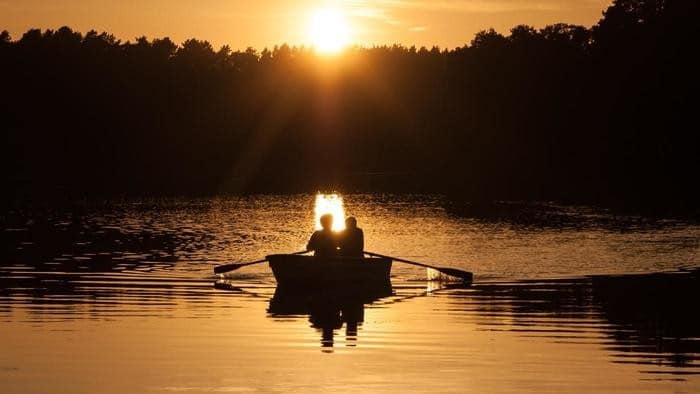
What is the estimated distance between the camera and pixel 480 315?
86.8 feet

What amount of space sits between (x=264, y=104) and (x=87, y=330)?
162 metres

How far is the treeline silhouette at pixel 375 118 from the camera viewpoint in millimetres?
113500

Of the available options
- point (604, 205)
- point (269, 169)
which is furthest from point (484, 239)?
point (269, 169)

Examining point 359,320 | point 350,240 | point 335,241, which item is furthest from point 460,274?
point 359,320

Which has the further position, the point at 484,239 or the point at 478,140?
the point at 478,140

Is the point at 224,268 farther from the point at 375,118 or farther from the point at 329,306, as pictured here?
the point at 375,118

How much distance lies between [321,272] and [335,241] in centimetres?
114

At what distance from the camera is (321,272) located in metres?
30.1

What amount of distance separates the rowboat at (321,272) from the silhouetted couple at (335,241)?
677 millimetres

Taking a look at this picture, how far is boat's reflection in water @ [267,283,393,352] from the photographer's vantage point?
24516 millimetres

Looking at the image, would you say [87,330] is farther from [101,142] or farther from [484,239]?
[101,142]

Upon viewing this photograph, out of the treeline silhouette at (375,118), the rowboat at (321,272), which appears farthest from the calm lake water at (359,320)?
the treeline silhouette at (375,118)

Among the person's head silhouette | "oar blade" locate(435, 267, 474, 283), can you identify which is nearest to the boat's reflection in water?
the person's head silhouette

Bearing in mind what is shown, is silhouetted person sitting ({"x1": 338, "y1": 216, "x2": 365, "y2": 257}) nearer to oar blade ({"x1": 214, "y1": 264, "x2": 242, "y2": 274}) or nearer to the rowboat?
the rowboat
